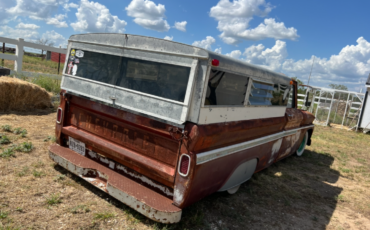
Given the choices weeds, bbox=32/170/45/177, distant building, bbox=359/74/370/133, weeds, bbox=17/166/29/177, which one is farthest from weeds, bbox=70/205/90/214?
distant building, bbox=359/74/370/133

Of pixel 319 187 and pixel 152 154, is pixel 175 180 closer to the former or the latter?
pixel 152 154

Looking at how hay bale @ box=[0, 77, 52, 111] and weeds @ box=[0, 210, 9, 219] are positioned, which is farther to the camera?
hay bale @ box=[0, 77, 52, 111]

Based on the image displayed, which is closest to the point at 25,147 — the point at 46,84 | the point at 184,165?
the point at 184,165

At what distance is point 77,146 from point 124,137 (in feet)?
3.00

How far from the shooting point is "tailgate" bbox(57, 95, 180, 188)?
3.05 metres

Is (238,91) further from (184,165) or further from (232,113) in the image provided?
(184,165)

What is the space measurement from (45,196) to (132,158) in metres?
1.19

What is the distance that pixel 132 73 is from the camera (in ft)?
10.7

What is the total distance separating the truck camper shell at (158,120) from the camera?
112 inches

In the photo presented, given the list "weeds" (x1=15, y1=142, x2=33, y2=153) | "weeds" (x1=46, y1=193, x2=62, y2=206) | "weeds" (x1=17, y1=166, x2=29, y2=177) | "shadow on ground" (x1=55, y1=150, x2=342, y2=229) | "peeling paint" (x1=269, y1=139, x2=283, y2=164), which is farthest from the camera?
"peeling paint" (x1=269, y1=139, x2=283, y2=164)

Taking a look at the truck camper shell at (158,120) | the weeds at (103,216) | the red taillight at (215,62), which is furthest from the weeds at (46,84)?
the red taillight at (215,62)

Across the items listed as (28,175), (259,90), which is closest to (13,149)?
(28,175)

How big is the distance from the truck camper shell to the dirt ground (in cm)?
34

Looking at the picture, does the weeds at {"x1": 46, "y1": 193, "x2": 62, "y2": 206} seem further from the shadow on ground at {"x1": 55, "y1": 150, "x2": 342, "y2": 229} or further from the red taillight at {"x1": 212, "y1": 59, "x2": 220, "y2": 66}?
the red taillight at {"x1": 212, "y1": 59, "x2": 220, "y2": 66}
